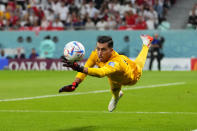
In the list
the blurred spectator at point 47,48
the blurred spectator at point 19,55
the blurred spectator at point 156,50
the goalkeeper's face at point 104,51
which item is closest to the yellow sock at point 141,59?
the goalkeeper's face at point 104,51

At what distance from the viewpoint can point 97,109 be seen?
13.1 m

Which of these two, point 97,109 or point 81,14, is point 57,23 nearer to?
point 81,14

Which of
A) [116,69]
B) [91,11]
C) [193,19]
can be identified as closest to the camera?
[116,69]

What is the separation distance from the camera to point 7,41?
115 ft

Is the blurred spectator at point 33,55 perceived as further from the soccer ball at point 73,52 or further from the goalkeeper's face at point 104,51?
the soccer ball at point 73,52

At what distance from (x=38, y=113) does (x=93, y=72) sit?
3.38m

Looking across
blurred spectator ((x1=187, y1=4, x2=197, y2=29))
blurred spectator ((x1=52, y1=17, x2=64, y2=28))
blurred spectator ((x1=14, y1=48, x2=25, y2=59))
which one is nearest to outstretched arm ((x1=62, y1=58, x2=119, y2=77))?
blurred spectator ((x1=187, y1=4, x2=197, y2=29))

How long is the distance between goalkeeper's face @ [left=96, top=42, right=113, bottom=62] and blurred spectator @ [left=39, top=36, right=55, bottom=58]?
24.0m

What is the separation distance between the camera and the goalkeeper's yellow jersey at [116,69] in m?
9.38

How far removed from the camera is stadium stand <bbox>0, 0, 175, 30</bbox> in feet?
106

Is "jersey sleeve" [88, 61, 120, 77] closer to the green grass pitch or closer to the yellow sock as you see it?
the green grass pitch

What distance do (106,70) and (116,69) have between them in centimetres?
31

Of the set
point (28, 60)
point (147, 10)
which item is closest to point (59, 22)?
point (28, 60)

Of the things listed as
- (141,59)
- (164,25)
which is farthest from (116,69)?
(164,25)
